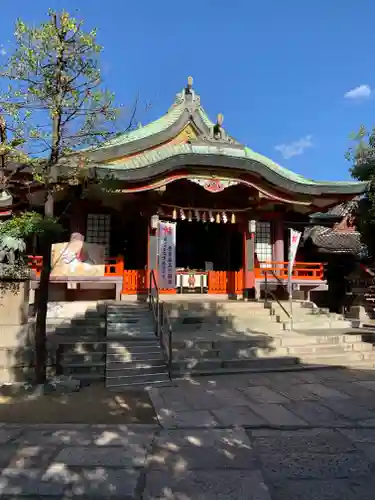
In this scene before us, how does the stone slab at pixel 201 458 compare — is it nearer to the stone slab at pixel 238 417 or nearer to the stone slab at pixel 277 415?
the stone slab at pixel 238 417

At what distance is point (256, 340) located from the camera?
10586 millimetres

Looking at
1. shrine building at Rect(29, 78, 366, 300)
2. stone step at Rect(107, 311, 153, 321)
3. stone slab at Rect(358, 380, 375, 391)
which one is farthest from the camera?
shrine building at Rect(29, 78, 366, 300)

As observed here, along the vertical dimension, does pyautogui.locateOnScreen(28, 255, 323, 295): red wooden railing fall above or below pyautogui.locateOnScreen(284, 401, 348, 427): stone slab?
above

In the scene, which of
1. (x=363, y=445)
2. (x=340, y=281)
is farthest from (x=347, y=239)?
(x=363, y=445)

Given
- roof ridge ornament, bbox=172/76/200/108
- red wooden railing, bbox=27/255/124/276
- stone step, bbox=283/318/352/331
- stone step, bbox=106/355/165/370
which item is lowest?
stone step, bbox=106/355/165/370

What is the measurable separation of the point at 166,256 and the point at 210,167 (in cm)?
369

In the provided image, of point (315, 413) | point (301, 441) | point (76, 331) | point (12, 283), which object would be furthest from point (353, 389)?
point (12, 283)

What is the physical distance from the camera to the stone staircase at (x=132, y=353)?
8.49 meters

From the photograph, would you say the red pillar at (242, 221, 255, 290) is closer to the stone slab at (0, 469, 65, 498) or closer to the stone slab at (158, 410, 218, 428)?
the stone slab at (158, 410, 218, 428)

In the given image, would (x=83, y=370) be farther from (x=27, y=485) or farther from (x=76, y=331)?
(x=27, y=485)

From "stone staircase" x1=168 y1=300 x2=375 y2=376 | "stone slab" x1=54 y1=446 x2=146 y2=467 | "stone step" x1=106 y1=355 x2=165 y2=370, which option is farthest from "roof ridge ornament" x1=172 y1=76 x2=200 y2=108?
"stone slab" x1=54 y1=446 x2=146 y2=467

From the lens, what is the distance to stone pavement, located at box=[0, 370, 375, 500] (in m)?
4.04

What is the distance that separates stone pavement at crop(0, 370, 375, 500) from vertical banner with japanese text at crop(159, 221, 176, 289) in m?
7.35

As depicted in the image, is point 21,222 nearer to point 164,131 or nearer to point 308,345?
point 308,345
